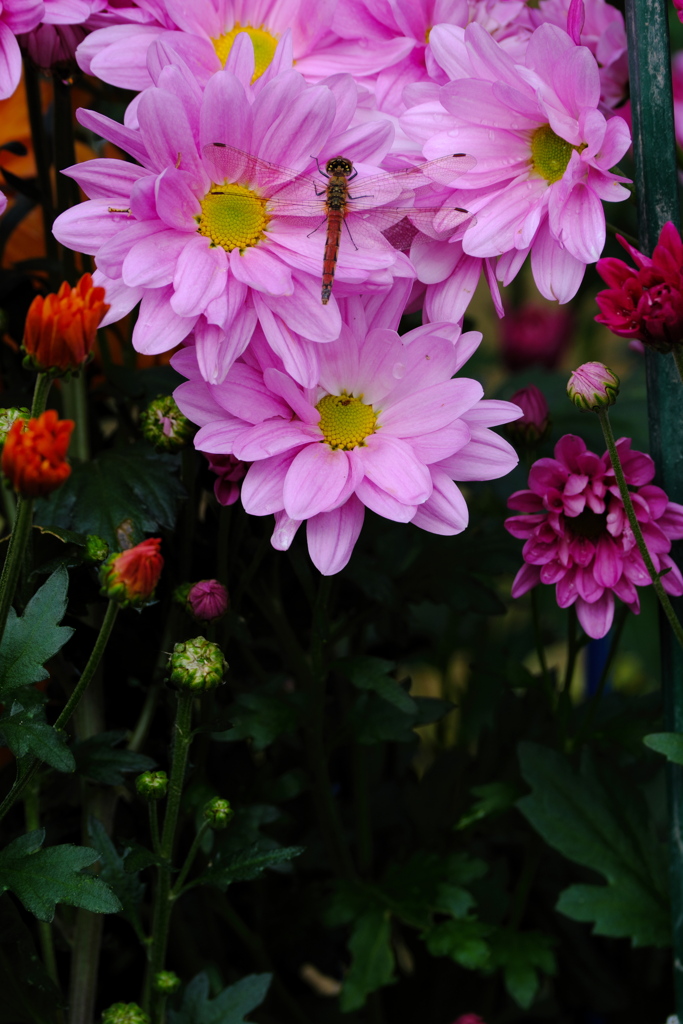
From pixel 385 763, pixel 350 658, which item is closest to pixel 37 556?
pixel 350 658

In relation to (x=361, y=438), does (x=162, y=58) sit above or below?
above

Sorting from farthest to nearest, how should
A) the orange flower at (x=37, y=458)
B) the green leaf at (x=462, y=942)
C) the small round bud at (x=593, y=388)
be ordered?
the green leaf at (x=462, y=942) < the small round bud at (x=593, y=388) < the orange flower at (x=37, y=458)

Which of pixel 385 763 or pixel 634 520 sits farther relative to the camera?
pixel 385 763

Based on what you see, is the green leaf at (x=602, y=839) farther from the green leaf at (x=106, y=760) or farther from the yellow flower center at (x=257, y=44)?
the yellow flower center at (x=257, y=44)

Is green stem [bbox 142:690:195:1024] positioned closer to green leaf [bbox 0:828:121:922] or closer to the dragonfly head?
green leaf [bbox 0:828:121:922]

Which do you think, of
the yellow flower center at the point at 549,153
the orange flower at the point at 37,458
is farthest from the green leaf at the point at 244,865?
the yellow flower center at the point at 549,153

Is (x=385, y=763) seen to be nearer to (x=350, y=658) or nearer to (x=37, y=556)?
(x=350, y=658)
